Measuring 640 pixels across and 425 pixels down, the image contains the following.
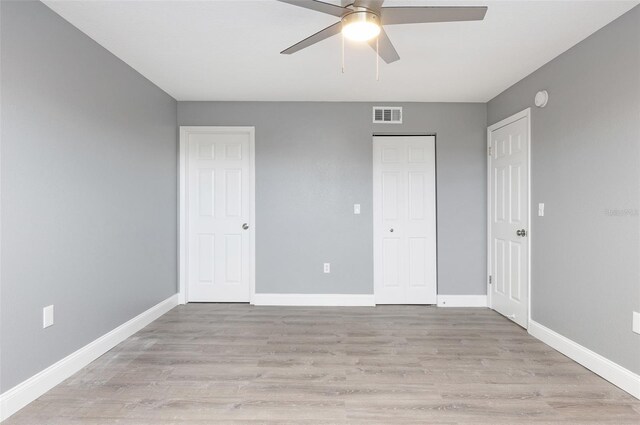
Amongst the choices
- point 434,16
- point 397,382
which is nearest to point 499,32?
point 434,16

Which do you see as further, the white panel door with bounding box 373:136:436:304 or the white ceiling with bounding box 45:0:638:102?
the white panel door with bounding box 373:136:436:304

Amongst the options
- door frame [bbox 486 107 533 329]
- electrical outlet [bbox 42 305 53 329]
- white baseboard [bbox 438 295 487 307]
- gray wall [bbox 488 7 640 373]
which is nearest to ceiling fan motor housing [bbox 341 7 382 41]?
gray wall [bbox 488 7 640 373]

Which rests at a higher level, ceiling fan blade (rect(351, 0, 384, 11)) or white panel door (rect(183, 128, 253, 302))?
ceiling fan blade (rect(351, 0, 384, 11))

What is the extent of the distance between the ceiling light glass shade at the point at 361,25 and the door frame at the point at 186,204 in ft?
7.61

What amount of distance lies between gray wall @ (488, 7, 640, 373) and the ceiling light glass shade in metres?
1.68

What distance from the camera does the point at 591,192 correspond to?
2.39 meters

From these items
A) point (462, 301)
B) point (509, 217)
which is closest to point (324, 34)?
point (509, 217)

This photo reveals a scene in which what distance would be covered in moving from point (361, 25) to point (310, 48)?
37.3 inches

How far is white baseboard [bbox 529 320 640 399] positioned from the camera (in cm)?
207

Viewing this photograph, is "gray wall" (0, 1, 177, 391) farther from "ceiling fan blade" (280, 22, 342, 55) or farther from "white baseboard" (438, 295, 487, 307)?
"white baseboard" (438, 295, 487, 307)

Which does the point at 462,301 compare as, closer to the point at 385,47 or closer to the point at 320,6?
the point at 385,47

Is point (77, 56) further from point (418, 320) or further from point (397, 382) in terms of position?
point (418, 320)

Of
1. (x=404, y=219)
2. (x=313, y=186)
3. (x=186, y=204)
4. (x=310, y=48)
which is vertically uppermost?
(x=310, y=48)

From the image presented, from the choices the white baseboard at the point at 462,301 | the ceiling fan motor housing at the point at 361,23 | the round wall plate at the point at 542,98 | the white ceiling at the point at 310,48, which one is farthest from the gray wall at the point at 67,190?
the round wall plate at the point at 542,98
